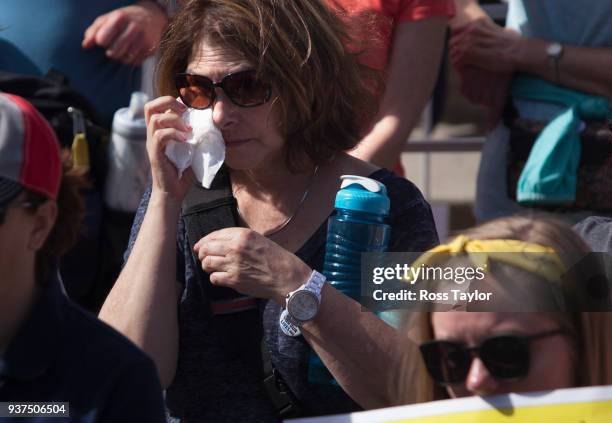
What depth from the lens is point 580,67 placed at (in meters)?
3.54

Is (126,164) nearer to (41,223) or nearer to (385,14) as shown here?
(385,14)

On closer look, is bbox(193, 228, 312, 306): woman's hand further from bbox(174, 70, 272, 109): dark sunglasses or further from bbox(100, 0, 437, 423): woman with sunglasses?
bbox(174, 70, 272, 109): dark sunglasses

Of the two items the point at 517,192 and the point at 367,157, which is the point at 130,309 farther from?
the point at 517,192

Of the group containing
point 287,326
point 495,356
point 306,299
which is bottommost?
point 287,326

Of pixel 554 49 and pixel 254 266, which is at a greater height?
pixel 554 49

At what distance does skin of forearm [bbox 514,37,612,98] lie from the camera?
3523 millimetres

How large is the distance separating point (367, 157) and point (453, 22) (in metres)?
0.81

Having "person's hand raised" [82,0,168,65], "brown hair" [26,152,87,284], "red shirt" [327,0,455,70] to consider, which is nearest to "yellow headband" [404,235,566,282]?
"brown hair" [26,152,87,284]

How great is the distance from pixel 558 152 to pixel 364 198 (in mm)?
1085

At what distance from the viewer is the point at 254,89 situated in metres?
2.67

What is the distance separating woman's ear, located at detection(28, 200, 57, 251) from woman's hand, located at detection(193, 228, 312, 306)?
0.46m

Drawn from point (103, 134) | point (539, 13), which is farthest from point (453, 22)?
point (103, 134)

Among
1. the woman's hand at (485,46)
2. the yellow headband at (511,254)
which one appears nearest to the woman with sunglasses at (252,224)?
the yellow headband at (511,254)

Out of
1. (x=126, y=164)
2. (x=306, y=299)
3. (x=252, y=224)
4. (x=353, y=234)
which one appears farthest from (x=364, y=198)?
(x=126, y=164)
